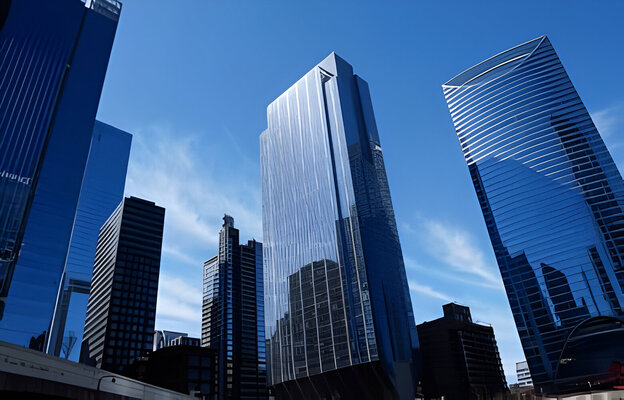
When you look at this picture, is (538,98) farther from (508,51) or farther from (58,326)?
(58,326)

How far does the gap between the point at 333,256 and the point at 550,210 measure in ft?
254

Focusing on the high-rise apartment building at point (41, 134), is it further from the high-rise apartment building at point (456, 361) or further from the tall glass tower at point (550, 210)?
the tall glass tower at point (550, 210)

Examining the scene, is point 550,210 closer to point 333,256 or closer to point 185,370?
point 333,256

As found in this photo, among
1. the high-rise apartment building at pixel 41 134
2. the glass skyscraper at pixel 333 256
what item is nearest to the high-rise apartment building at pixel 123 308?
the high-rise apartment building at pixel 41 134

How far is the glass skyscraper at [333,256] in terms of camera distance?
117750mm

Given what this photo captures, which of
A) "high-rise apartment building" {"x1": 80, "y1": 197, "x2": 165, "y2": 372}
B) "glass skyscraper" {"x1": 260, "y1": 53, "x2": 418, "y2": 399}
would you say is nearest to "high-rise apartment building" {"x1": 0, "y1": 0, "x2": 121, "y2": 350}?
"high-rise apartment building" {"x1": 80, "y1": 197, "x2": 165, "y2": 372}

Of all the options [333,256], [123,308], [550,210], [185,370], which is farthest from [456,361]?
[123,308]

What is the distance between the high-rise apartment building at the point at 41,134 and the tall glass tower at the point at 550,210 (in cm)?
13554

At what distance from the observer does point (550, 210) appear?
149 metres

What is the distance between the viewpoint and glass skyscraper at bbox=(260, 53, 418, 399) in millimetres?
117750

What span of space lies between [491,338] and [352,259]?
359 feet

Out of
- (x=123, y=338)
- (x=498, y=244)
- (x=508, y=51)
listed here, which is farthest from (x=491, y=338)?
(x=123, y=338)

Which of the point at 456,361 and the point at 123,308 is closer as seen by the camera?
the point at 456,361

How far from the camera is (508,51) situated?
178 m
